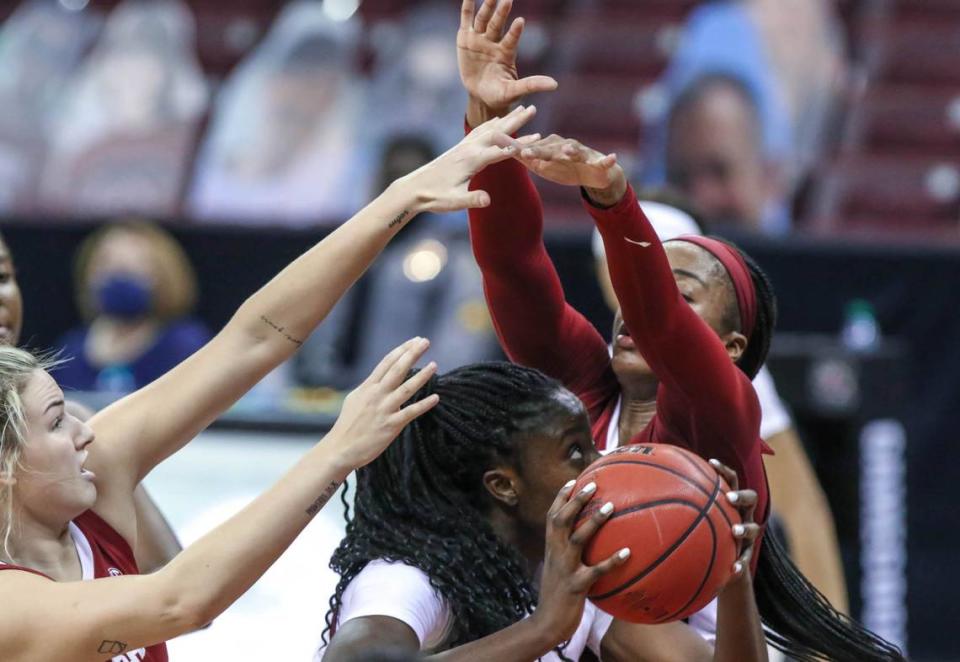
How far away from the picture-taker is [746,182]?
8078 mm

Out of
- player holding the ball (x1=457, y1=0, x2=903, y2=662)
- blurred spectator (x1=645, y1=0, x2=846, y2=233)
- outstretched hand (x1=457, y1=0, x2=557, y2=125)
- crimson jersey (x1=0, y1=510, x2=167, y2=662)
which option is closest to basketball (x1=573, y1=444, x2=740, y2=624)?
player holding the ball (x1=457, y1=0, x2=903, y2=662)

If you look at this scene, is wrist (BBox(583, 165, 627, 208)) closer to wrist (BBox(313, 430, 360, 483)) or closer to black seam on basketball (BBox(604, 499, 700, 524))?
black seam on basketball (BBox(604, 499, 700, 524))

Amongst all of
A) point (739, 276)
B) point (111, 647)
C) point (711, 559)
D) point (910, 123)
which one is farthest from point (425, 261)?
point (111, 647)

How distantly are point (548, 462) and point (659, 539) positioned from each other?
35 centimetres

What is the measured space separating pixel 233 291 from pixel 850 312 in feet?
8.76

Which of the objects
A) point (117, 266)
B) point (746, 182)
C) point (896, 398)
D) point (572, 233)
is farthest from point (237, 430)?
point (746, 182)

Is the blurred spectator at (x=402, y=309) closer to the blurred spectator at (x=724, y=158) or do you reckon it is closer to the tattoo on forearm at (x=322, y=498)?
the blurred spectator at (x=724, y=158)

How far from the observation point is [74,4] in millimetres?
10102

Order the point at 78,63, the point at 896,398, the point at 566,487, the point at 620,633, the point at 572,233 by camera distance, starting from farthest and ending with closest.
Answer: the point at 78,63 → the point at 572,233 → the point at 896,398 → the point at 620,633 → the point at 566,487

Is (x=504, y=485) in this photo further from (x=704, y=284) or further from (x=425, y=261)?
(x=425, y=261)

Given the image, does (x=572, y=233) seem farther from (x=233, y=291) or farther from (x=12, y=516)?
(x=12, y=516)

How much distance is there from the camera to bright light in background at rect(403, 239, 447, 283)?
22.1 feet

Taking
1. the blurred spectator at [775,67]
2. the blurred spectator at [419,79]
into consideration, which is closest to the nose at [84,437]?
the blurred spectator at [419,79]

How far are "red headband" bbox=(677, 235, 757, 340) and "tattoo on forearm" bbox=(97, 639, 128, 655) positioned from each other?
53.7 inches
